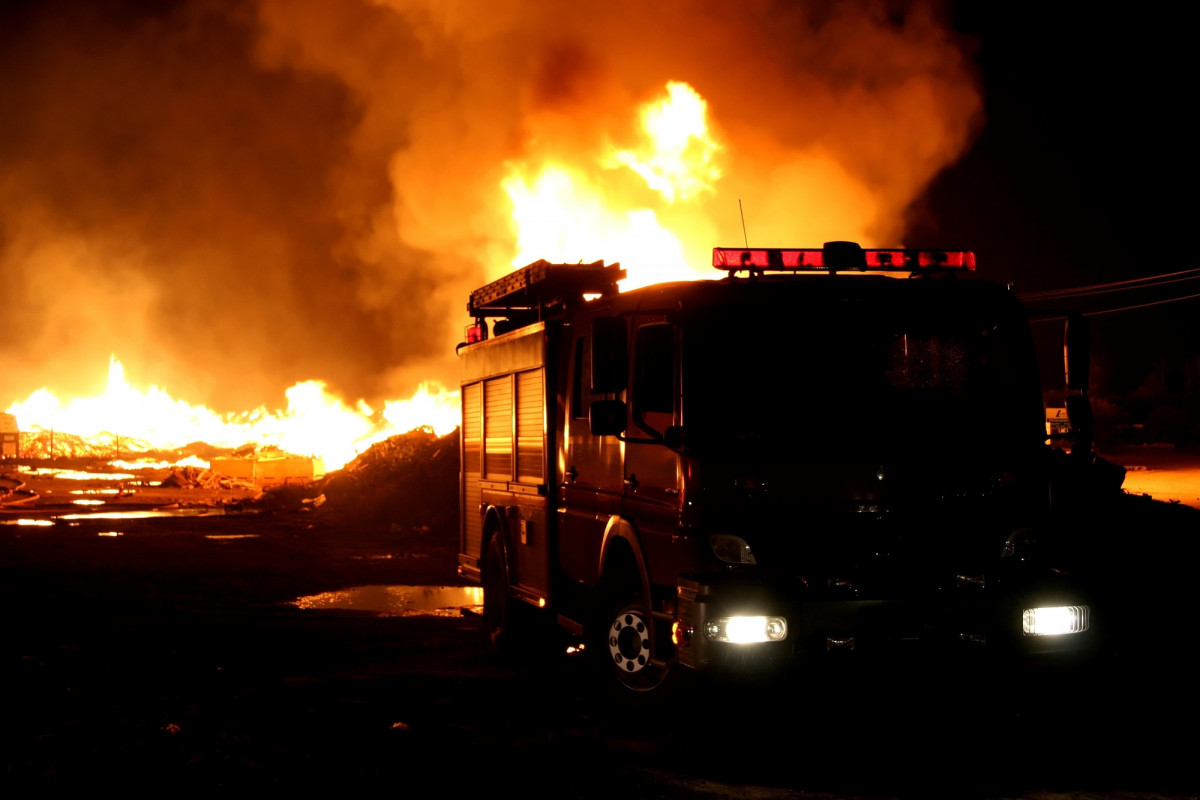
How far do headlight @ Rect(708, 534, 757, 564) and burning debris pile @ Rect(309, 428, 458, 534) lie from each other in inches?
662

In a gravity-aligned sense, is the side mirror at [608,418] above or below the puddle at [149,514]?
above

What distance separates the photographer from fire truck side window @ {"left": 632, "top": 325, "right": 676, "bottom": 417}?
6414 mm

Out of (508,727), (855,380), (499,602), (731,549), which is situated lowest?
(508,727)

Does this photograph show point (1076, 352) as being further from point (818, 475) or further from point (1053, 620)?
point (818, 475)

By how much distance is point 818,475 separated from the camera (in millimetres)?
5895

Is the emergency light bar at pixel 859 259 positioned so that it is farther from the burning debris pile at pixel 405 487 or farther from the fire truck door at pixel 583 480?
the burning debris pile at pixel 405 487

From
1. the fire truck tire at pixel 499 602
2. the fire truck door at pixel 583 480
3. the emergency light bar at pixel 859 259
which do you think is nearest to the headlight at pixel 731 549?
the fire truck door at pixel 583 480

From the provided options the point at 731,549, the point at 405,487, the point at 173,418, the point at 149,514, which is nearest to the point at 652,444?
the point at 731,549

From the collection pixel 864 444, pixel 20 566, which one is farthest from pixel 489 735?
pixel 20 566

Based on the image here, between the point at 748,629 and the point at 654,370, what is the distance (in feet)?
5.27

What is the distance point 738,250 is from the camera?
6.85 m

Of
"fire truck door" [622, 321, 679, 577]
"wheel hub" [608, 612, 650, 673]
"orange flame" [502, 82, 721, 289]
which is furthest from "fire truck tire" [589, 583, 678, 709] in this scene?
"orange flame" [502, 82, 721, 289]

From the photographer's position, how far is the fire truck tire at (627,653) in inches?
261

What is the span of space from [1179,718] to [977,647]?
186 cm
